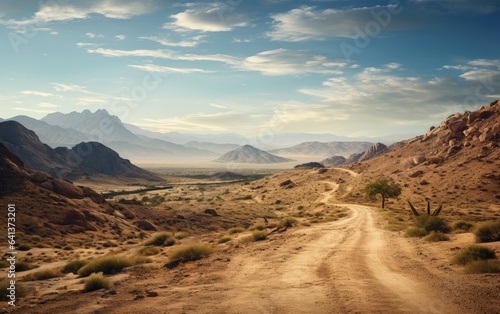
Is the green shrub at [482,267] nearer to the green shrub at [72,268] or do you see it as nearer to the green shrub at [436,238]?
the green shrub at [436,238]

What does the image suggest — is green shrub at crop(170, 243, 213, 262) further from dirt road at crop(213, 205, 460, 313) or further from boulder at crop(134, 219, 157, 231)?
boulder at crop(134, 219, 157, 231)

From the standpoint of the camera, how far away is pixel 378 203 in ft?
197

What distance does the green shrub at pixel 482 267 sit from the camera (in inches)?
429

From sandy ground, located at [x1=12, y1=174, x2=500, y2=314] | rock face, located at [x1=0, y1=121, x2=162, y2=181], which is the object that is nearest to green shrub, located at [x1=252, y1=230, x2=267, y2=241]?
sandy ground, located at [x1=12, y1=174, x2=500, y2=314]

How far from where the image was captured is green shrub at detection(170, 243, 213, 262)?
17156 millimetres

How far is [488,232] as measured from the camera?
16.1m

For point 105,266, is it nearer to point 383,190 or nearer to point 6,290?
point 6,290

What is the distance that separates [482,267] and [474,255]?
63.3 inches

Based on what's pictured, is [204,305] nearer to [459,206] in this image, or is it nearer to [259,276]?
[259,276]

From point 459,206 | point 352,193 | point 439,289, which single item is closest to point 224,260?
point 439,289

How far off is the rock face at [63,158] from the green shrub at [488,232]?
137634 mm

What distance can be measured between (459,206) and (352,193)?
24.6 meters

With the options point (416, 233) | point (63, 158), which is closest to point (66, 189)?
point (416, 233)

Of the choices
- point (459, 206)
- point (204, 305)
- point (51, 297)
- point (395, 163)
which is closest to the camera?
point (204, 305)
